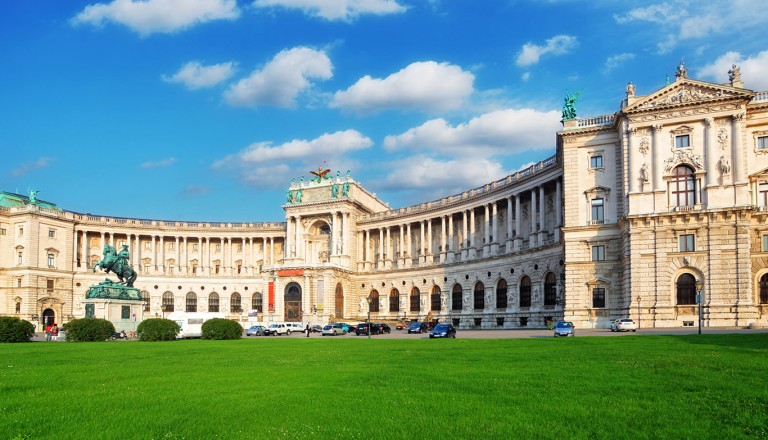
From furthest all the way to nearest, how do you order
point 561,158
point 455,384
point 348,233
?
1. point 348,233
2. point 561,158
3. point 455,384

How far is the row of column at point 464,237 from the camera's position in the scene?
281ft

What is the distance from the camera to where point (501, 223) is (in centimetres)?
9694

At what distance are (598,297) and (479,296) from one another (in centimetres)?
3111

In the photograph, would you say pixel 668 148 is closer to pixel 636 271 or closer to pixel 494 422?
pixel 636 271

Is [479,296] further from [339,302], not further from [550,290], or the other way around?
[339,302]

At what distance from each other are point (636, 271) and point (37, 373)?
5296cm

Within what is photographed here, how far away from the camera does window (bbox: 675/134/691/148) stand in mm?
63878

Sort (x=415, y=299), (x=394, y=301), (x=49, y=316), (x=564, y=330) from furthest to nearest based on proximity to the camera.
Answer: (x=394, y=301) → (x=49, y=316) → (x=415, y=299) → (x=564, y=330)

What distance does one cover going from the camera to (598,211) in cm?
6944

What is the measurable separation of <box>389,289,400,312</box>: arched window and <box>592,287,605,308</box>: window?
50954mm

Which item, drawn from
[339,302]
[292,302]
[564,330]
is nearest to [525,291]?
[564,330]

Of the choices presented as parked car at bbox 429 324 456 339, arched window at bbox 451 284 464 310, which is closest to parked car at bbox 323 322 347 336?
parked car at bbox 429 324 456 339

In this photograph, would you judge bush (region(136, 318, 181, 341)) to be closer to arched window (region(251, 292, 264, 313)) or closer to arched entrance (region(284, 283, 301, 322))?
arched entrance (region(284, 283, 301, 322))

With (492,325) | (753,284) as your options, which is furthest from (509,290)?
(753,284)
